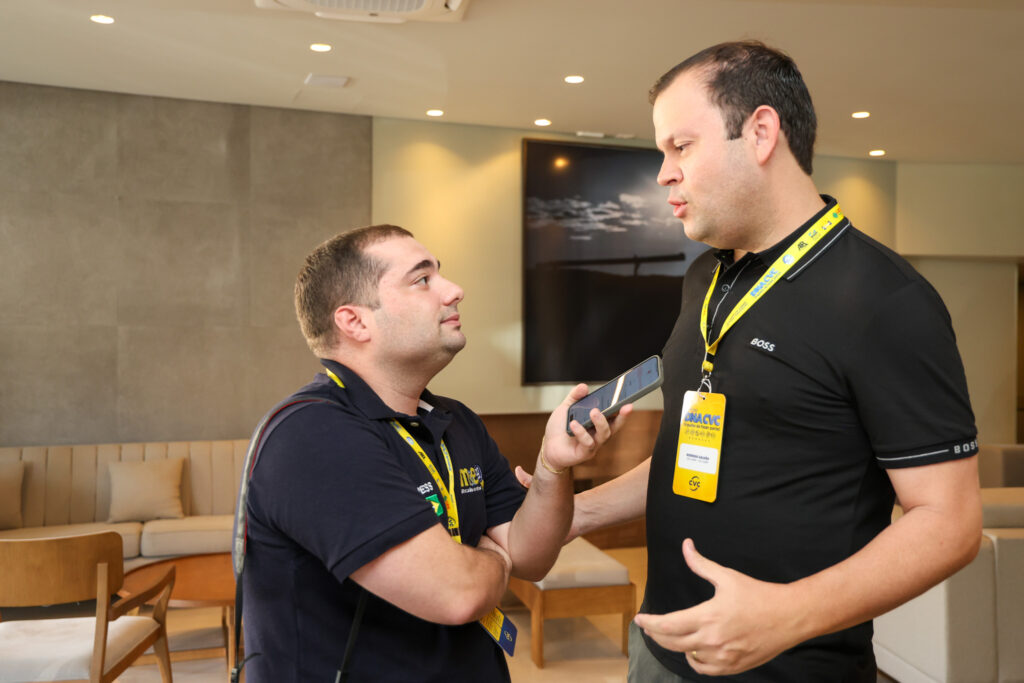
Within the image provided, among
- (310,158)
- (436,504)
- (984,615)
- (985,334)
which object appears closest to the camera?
(436,504)

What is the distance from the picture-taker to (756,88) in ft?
4.20

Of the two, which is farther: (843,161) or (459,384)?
(843,161)

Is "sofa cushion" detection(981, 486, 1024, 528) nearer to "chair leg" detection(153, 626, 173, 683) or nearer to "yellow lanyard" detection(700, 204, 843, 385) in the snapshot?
"yellow lanyard" detection(700, 204, 843, 385)

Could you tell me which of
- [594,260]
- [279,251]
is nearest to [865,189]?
[594,260]

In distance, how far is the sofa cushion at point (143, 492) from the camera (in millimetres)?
5152

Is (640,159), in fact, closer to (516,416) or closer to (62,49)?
(516,416)

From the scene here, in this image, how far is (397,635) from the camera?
133 cm

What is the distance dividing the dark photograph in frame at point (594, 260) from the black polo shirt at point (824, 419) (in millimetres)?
5290

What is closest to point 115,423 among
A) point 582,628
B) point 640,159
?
point 582,628

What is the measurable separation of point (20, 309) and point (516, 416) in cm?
364

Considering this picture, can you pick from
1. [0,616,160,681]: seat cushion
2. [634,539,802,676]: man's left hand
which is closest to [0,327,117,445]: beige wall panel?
[0,616,160,681]: seat cushion

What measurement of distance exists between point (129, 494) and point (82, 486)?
393mm

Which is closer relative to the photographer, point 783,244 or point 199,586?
point 783,244

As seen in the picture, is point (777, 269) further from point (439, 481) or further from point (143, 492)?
point (143, 492)
